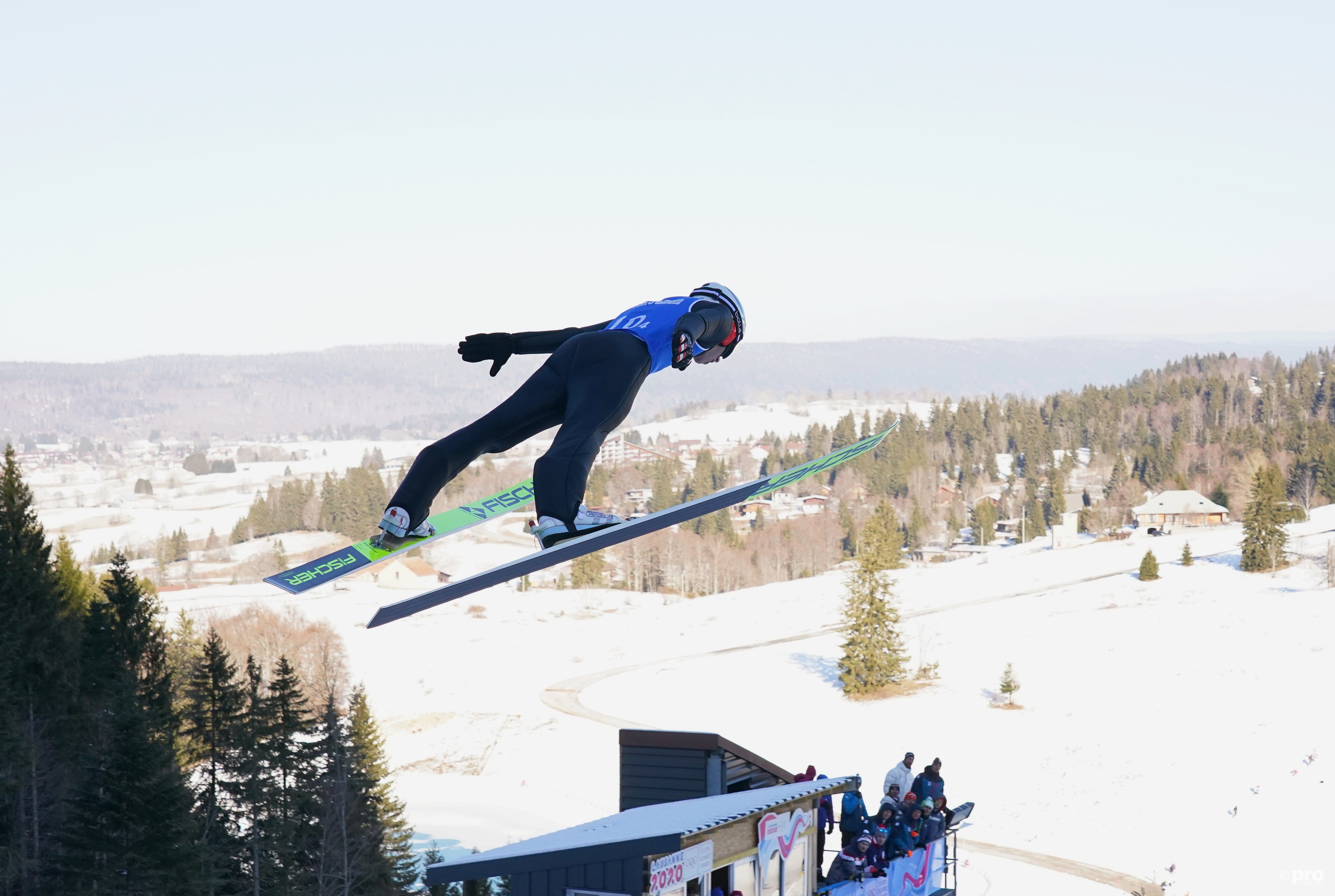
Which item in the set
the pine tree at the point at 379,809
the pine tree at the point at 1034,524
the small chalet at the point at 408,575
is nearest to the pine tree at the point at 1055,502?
the pine tree at the point at 1034,524

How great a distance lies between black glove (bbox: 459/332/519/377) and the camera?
5.98m

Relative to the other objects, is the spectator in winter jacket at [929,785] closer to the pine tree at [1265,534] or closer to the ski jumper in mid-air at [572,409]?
the ski jumper in mid-air at [572,409]

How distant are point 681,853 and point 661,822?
848mm

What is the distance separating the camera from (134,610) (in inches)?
1208

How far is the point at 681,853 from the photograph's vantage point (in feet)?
28.9

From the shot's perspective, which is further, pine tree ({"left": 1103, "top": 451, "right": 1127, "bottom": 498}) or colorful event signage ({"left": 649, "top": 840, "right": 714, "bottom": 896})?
pine tree ({"left": 1103, "top": 451, "right": 1127, "bottom": 498})

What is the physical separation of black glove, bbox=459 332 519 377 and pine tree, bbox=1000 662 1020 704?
5488cm

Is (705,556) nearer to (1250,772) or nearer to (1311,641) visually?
(1311,641)

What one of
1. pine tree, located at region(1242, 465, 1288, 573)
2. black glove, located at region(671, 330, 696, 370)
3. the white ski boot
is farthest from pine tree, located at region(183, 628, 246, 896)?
pine tree, located at region(1242, 465, 1288, 573)

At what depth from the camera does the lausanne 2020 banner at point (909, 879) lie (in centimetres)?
1136

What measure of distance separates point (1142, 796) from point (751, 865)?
120 ft

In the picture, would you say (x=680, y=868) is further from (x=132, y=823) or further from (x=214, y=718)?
(x=214, y=718)

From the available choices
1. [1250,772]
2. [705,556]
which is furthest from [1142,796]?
[705,556]

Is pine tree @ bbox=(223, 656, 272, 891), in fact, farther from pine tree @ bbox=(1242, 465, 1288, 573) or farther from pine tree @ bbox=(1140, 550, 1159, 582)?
pine tree @ bbox=(1242, 465, 1288, 573)
